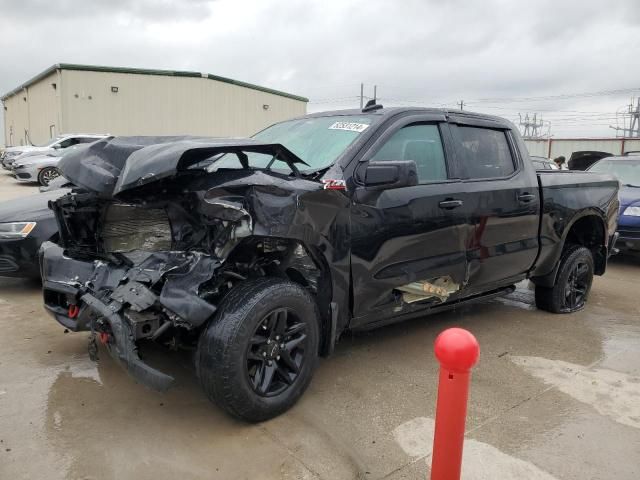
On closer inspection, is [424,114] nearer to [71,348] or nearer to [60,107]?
[71,348]

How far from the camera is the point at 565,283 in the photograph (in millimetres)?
5219

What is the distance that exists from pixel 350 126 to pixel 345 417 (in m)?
1.94

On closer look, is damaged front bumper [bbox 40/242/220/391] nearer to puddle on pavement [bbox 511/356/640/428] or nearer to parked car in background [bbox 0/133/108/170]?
puddle on pavement [bbox 511/356/640/428]

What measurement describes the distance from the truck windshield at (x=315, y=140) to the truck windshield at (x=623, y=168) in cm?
639

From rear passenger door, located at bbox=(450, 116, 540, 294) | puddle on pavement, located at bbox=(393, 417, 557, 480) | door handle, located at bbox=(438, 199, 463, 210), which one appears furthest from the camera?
rear passenger door, located at bbox=(450, 116, 540, 294)

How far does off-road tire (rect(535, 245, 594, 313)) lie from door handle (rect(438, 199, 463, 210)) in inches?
73.4

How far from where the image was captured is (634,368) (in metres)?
4.02

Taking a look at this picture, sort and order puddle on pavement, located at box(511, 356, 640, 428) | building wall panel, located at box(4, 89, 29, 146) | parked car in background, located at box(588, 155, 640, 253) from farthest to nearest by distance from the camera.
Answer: building wall panel, located at box(4, 89, 29, 146)
parked car in background, located at box(588, 155, 640, 253)
puddle on pavement, located at box(511, 356, 640, 428)

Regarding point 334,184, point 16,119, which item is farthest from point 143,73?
point 334,184

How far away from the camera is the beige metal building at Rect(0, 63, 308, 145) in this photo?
82.0ft

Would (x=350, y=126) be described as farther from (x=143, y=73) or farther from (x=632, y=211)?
(x=143, y=73)

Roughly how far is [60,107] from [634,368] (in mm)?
26348

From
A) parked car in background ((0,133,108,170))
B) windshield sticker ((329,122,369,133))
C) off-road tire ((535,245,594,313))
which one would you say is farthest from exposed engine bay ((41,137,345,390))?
parked car in background ((0,133,108,170))

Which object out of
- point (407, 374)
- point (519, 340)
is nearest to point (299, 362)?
point (407, 374)
